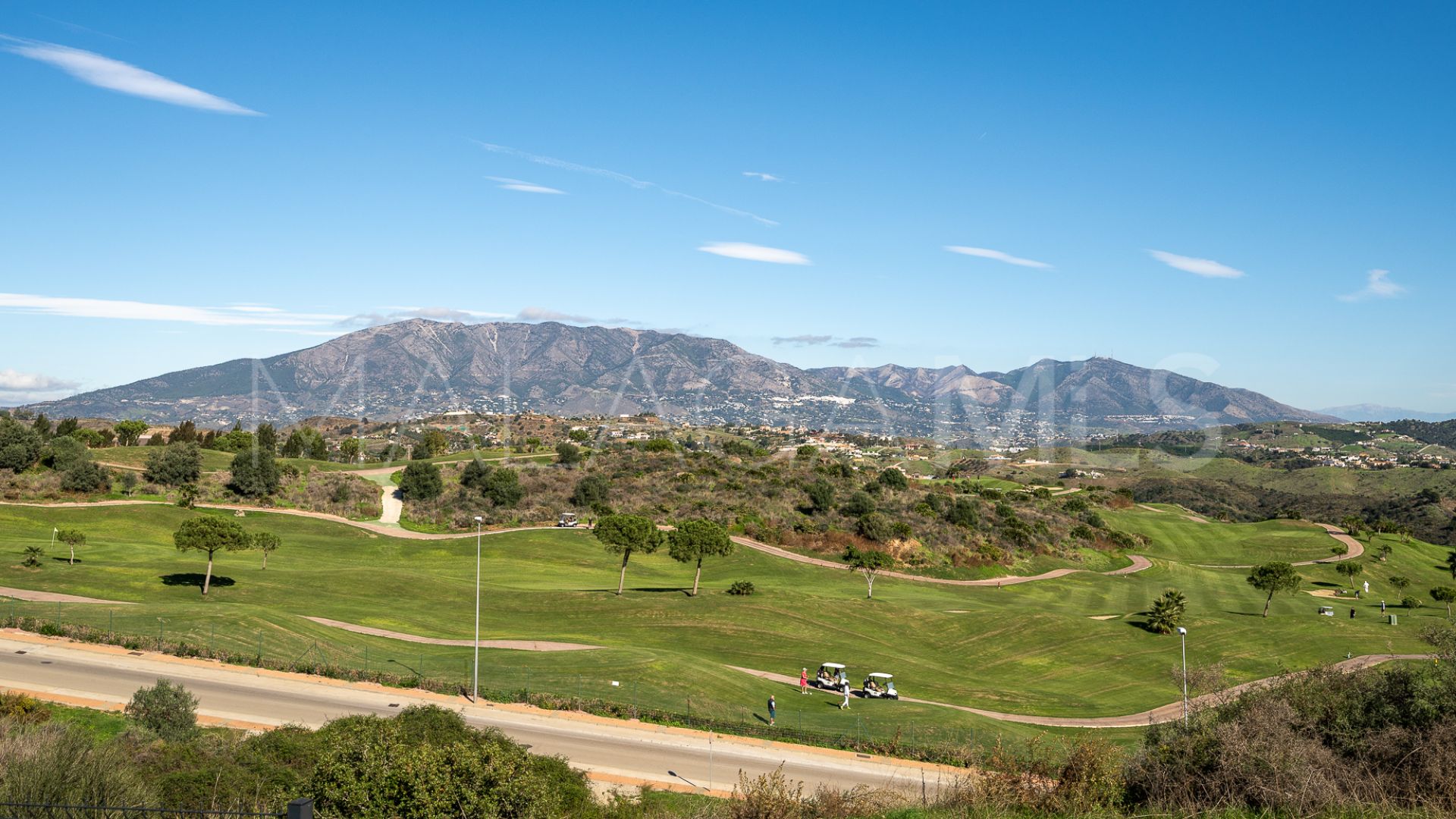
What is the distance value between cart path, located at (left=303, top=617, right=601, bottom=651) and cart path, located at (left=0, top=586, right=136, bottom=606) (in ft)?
32.5

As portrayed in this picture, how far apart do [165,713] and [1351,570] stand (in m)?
91.2

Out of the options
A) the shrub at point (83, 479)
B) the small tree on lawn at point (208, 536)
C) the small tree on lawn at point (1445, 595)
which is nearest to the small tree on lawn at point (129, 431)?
the shrub at point (83, 479)

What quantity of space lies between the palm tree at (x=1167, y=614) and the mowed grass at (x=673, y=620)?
49.9 inches

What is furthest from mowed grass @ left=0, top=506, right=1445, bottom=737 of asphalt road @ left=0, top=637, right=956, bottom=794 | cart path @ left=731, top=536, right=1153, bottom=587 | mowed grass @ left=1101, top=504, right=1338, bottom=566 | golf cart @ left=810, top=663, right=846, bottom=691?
mowed grass @ left=1101, top=504, right=1338, bottom=566

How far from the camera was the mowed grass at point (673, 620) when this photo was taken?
132 feet

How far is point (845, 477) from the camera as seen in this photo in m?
117

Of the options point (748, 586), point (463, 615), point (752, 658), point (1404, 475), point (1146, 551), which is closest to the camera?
point (752, 658)

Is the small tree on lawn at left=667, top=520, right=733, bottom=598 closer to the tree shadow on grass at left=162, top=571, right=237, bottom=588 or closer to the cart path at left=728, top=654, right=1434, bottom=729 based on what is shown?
the cart path at left=728, top=654, right=1434, bottom=729

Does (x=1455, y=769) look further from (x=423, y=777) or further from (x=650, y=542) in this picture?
(x=650, y=542)

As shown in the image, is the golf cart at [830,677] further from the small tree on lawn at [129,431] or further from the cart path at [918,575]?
the small tree on lawn at [129,431]

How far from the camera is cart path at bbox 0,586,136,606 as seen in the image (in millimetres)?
45062

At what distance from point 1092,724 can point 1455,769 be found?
90.8ft

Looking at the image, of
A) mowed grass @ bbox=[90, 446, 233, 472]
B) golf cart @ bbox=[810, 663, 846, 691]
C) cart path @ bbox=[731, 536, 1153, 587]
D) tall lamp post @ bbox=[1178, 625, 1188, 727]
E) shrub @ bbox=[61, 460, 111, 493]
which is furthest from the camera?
mowed grass @ bbox=[90, 446, 233, 472]

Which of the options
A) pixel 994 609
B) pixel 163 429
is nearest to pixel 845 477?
pixel 994 609
